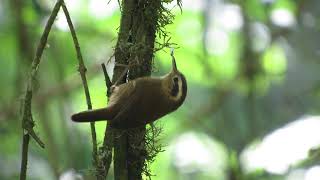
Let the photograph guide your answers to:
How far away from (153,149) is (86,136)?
1.40 m

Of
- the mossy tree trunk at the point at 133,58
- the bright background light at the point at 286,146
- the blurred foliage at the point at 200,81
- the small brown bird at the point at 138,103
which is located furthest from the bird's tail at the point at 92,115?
the bright background light at the point at 286,146

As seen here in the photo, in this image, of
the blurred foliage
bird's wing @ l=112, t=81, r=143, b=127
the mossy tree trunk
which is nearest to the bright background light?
the blurred foliage

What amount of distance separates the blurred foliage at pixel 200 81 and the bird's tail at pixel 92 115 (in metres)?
0.82

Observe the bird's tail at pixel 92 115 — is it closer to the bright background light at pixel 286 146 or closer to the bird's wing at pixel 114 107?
the bird's wing at pixel 114 107

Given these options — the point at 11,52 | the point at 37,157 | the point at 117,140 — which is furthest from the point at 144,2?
the point at 11,52

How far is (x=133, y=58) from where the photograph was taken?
64.4 inches

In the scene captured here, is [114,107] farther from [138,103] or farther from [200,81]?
[200,81]

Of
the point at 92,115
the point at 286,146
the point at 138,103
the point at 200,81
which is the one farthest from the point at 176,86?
the point at 200,81

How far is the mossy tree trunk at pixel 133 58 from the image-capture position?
1640 millimetres

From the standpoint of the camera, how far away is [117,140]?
1.66 m

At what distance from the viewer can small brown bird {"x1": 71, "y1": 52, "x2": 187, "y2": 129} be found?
155cm

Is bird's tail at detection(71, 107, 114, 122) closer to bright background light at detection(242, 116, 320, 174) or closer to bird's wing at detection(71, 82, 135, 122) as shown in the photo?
bird's wing at detection(71, 82, 135, 122)

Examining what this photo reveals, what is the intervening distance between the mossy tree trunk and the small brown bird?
0.20 feet

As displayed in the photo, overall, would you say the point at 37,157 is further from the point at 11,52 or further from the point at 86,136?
the point at 11,52
